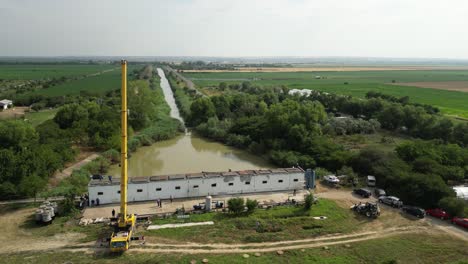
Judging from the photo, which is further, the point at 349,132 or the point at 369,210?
the point at 349,132

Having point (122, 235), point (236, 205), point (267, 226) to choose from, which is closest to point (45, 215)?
point (122, 235)

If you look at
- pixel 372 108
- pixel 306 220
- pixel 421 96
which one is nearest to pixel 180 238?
pixel 306 220

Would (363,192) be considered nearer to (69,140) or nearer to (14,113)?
(69,140)

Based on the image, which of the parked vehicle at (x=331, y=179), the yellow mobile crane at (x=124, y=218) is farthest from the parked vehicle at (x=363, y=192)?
the yellow mobile crane at (x=124, y=218)

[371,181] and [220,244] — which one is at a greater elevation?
[371,181]

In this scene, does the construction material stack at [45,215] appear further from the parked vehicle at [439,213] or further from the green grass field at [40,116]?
the green grass field at [40,116]

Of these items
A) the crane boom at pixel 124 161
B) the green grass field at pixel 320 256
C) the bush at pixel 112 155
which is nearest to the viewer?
the green grass field at pixel 320 256
